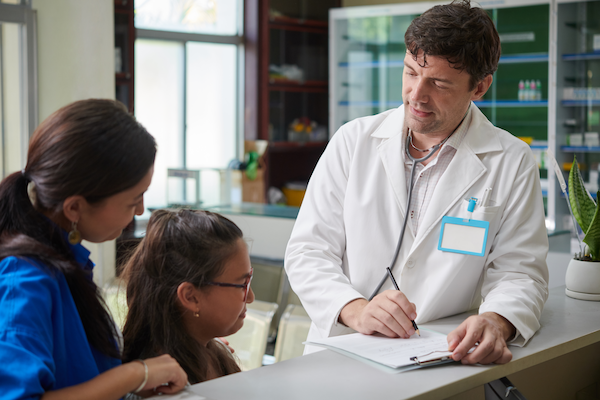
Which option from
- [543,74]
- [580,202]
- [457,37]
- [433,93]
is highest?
[543,74]

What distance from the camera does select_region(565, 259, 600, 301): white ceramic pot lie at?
1.67 meters

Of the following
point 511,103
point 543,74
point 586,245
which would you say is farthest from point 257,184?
point 586,245

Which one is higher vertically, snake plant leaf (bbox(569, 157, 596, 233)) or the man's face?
the man's face

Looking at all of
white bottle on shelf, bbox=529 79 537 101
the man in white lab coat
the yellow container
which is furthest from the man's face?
the yellow container

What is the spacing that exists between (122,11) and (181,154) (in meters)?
1.45

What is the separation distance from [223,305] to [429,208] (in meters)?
0.56

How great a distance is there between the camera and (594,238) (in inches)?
66.7

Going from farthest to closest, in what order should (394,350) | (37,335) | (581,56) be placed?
1. (581,56)
2. (394,350)
3. (37,335)

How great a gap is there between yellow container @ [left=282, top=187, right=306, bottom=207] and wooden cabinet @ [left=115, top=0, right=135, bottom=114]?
2020 millimetres

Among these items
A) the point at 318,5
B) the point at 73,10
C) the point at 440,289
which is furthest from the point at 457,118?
the point at 318,5

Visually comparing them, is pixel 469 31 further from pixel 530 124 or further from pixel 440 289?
pixel 530 124

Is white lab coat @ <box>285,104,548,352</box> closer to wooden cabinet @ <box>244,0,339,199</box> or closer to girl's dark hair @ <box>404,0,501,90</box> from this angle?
girl's dark hair @ <box>404,0,501,90</box>

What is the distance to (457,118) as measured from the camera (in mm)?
1562

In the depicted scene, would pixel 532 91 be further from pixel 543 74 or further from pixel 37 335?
pixel 37 335
